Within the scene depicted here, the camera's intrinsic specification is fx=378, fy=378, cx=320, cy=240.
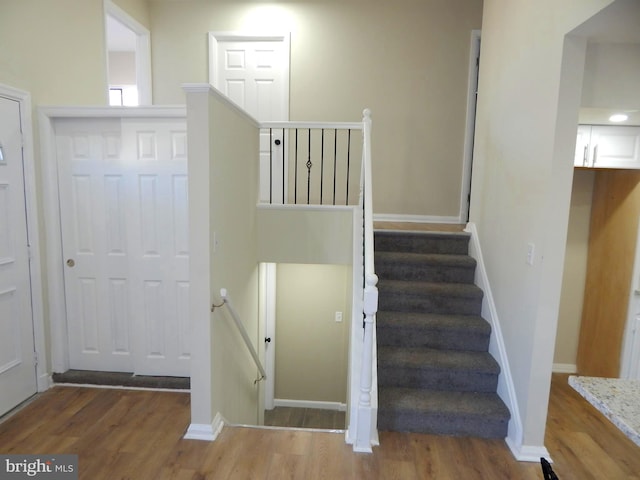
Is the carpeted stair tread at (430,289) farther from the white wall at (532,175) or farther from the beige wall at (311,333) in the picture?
the beige wall at (311,333)

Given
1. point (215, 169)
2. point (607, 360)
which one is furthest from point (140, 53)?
point (607, 360)

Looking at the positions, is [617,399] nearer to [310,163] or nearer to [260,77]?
[310,163]

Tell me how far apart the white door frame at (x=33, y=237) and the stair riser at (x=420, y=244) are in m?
2.79

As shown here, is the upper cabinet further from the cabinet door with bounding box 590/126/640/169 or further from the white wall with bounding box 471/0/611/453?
the white wall with bounding box 471/0/611/453

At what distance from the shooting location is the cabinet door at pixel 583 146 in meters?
3.18

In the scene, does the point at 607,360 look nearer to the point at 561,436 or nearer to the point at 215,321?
the point at 561,436

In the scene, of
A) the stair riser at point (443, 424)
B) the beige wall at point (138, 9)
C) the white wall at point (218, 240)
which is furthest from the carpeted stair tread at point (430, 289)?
the beige wall at point (138, 9)

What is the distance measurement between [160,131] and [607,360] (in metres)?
4.56

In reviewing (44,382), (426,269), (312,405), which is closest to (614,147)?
(426,269)

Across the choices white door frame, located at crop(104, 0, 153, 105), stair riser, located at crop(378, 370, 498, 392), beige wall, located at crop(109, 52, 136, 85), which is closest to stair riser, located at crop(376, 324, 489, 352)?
stair riser, located at crop(378, 370, 498, 392)

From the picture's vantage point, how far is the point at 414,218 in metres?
4.54

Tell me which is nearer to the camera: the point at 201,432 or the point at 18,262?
the point at 201,432

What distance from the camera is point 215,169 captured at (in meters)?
2.36

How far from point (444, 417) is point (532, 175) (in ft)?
5.52
